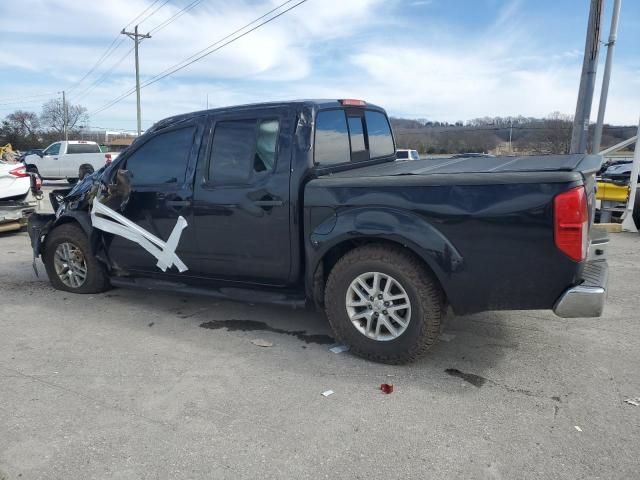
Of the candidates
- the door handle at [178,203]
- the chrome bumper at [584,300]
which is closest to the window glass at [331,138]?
the door handle at [178,203]

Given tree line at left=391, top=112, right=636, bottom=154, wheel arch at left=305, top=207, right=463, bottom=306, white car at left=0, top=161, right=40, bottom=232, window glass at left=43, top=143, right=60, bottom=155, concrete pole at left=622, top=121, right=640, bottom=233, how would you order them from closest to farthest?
wheel arch at left=305, top=207, right=463, bottom=306, white car at left=0, top=161, right=40, bottom=232, concrete pole at left=622, top=121, right=640, bottom=233, window glass at left=43, top=143, right=60, bottom=155, tree line at left=391, top=112, right=636, bottom=154

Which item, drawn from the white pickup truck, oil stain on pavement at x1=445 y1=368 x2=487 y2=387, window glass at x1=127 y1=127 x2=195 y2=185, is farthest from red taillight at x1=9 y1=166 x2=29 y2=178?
the white pickup truck

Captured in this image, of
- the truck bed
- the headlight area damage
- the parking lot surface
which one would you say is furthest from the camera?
the headlight area damage

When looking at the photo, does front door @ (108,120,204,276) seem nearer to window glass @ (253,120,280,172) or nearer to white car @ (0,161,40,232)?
window glass @ (253,120,280,172)

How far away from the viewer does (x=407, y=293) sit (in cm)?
347

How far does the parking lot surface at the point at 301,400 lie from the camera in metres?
2.57

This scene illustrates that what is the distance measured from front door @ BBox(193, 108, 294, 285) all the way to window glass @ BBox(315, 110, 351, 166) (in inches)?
9.7

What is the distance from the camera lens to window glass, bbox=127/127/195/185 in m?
4.45

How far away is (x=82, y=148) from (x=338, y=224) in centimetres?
2230

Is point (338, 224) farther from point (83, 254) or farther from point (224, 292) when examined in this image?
point (83, 254)

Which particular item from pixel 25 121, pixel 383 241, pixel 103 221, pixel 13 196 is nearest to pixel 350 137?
pixel 383 241

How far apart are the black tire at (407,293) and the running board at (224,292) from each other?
15.6 inches

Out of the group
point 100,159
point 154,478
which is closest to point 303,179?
point 154,478

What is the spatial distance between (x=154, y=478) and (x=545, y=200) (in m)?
2.59
